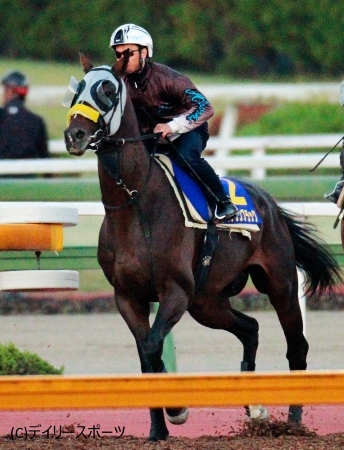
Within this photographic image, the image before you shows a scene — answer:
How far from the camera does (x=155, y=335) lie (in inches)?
266

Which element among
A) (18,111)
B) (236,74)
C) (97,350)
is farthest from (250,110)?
(97,350)

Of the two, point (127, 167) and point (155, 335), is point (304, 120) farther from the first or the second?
point (155, 335)

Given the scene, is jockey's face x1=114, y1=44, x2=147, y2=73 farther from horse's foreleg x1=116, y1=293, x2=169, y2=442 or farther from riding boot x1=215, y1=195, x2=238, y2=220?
horse's foreleg x1=116, y1=293, x2=169, y2=442

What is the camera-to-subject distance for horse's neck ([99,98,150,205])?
6.89 meters

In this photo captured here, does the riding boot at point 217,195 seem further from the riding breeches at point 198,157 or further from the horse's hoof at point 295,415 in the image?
the horse's hoof at point 295,415

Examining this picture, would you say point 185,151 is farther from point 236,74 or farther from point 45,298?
point 236,74

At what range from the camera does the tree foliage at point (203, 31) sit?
1123 inches

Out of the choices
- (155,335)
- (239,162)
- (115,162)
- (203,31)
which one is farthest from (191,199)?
(203,31)

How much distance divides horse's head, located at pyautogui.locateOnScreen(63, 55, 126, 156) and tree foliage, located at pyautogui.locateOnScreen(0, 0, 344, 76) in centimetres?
2113

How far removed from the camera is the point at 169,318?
6.81 m

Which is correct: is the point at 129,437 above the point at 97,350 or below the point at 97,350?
above

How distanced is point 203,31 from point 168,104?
23432 millimetres

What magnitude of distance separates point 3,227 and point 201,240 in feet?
3.53

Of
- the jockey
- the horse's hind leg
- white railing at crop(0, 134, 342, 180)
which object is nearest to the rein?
the jockey
